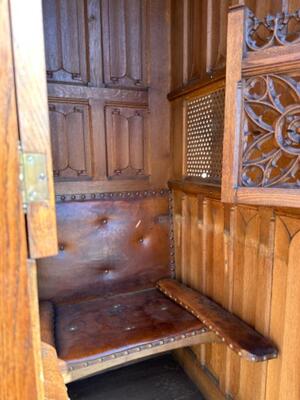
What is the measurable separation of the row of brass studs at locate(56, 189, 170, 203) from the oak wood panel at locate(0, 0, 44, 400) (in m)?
1.22

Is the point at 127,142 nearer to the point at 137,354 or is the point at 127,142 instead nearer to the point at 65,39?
the point at 65,39

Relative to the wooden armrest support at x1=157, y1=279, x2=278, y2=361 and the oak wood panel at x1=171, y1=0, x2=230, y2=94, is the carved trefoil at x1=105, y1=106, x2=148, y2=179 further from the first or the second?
the wooden armrest support at x1=157, y1=279, x2=278, y2=361

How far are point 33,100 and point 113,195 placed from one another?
4.33 feet

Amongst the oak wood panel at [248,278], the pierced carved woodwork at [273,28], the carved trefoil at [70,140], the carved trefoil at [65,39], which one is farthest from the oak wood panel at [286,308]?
the carved trefoil at [65,39]

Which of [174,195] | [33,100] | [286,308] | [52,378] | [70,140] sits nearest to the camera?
[33,100]

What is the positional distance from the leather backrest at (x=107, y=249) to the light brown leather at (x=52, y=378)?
49 cm

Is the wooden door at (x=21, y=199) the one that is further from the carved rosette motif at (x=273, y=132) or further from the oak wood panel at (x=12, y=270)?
the carved rosette motif at (x=273, y=132)

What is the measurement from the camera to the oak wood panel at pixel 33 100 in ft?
1.48

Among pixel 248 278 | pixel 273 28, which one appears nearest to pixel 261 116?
pixel 273 28

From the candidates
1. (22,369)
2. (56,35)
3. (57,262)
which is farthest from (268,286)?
(56,35)

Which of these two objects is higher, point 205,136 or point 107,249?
point 205,136

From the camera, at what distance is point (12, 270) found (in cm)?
48

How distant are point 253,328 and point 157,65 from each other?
156 cm

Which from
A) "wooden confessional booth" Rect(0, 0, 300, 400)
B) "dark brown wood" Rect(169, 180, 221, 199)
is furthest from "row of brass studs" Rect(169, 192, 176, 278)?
"dark brown wood" Rect(169, 180, 221, 199)
